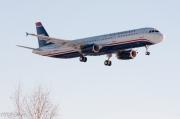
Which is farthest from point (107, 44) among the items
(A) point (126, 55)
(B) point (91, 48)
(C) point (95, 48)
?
(A) point (126, 55)

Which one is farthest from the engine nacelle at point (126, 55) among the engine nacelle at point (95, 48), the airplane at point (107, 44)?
the engine nacelle at point (95, 48)

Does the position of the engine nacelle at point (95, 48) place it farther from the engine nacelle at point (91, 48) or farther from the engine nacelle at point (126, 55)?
the engine nacelle at point (126, 55)

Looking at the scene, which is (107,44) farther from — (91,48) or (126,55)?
(126,55)

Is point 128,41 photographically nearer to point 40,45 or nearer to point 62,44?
point 62,44

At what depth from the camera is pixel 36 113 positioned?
102312mm

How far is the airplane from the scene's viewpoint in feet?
345

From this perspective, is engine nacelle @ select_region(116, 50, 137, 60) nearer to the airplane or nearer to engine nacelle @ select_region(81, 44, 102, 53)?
the airplane

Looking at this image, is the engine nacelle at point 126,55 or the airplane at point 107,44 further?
the engine nacelle at point 126,55

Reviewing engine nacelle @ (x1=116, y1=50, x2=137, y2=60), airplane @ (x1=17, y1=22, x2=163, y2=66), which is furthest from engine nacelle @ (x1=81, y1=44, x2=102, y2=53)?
engine nacelle @ (x1=116, y1=50, x2=137, y2=60)

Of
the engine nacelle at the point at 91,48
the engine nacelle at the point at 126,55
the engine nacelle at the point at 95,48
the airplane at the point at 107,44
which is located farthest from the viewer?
the engine nacelle at the point at 126,55

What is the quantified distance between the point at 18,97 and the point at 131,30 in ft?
73.2

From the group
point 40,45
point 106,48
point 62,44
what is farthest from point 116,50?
point 40,45

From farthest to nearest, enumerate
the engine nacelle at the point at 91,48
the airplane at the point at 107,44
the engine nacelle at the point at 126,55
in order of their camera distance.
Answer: the engine nacelle at the point at 126,55 < the engine nacelle at the point at 91,48 < the airplane at the point at 107,44

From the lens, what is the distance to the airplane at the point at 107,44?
4139 inches
